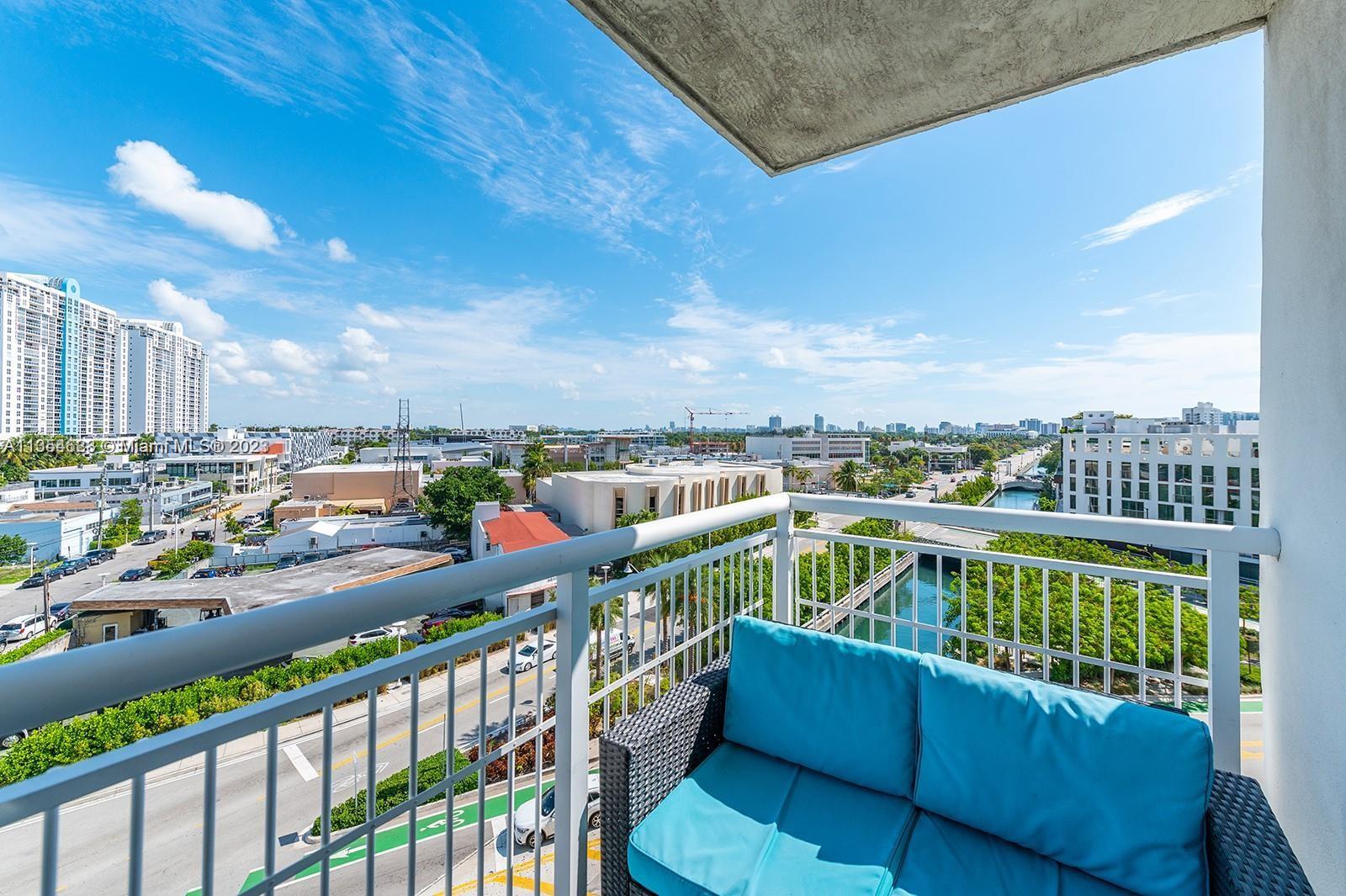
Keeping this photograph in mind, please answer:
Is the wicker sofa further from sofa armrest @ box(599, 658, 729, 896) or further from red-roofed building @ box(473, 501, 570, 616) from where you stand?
red-roofed building @ box(473, 501, 570, 616)

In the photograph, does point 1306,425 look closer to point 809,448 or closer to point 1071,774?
point 1071,774

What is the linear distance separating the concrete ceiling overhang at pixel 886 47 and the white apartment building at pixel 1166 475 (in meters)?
1.38

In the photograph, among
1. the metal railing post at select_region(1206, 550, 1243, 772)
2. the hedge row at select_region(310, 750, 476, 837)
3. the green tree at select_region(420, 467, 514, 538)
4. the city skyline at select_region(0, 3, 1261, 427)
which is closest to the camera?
the hedge row at select_region(310, 750, 476, 837)

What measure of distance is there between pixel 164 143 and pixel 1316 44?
89.9 ft

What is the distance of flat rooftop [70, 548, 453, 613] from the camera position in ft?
25.0

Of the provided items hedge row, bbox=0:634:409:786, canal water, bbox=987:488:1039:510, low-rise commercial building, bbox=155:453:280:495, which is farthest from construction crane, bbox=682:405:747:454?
hedge row, bbox=0:634:409:786

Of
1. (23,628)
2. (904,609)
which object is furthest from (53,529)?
(904,609)

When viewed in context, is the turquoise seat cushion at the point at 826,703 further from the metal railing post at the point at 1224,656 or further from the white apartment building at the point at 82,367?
the white apartment building at the point at 82,367

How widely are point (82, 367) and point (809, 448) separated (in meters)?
47.5

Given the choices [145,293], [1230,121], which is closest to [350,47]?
[145,293]

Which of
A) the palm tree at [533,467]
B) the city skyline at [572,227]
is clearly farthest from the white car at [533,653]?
the palm tree at [533,467]

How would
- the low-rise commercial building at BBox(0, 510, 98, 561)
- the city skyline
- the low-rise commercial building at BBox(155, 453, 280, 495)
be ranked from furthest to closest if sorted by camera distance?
the low-rise commercial building at BBox(155, 453, 280, 495)
the low-rise commercial building at BBox(0, 510, 98, 561)
the city skyline

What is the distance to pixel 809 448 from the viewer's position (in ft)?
171

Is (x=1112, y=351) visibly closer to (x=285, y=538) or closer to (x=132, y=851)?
(x=132, y=851)
